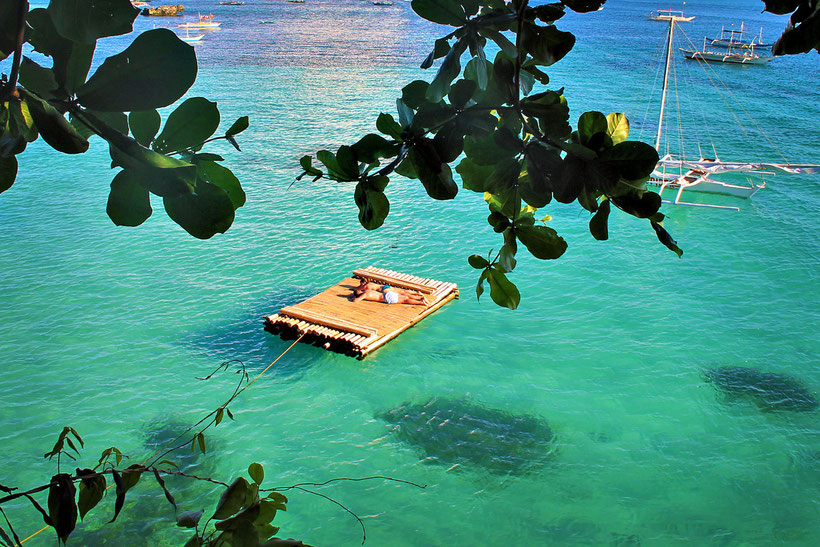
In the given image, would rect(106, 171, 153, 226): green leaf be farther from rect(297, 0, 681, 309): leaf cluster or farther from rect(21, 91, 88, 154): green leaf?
rect(297, 0, 681, 309): leaf cluster

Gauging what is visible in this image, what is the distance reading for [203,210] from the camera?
0.80 meters

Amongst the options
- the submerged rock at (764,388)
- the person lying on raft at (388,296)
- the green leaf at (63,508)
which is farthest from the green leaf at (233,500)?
the submerged rock at (764,388)

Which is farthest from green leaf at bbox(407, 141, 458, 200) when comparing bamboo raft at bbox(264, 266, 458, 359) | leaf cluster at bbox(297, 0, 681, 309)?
bamboo raft at bbox(264, 266, 458, 359)

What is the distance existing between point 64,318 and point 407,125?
41.1ft

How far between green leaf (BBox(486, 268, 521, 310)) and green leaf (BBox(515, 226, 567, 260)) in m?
0.08

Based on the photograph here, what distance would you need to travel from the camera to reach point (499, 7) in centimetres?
111

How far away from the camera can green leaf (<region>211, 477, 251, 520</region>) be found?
1080mm

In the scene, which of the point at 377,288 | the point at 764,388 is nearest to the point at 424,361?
the point at 377,288

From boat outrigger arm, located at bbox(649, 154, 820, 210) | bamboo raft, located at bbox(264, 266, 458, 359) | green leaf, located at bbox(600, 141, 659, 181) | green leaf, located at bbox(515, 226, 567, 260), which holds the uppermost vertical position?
green leaf, located at bbox(600, 141, 659, 181)

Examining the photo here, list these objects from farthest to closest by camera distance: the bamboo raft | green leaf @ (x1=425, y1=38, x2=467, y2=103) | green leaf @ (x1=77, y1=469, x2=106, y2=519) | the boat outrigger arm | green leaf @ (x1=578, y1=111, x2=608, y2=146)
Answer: the boat outrigger arm, the bamboo raft, green leaf @ (x1=77, y1=469, x2=106, y2=519), green leaf @ (x1=425, y1=38, x2=467, y2=103), green leaf @ (x1=578, y1=111, x2=608, y2=146)

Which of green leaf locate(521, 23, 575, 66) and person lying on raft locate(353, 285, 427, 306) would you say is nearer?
green leaf locate(521, 23, 575, 66)

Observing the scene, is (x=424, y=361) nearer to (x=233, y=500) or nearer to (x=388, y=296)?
(x=388, y=296)

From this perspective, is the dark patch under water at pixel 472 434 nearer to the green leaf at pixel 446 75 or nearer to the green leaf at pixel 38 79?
the green leaf at pixel 446 75

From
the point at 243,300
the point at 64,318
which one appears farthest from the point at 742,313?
the point at 64,318
